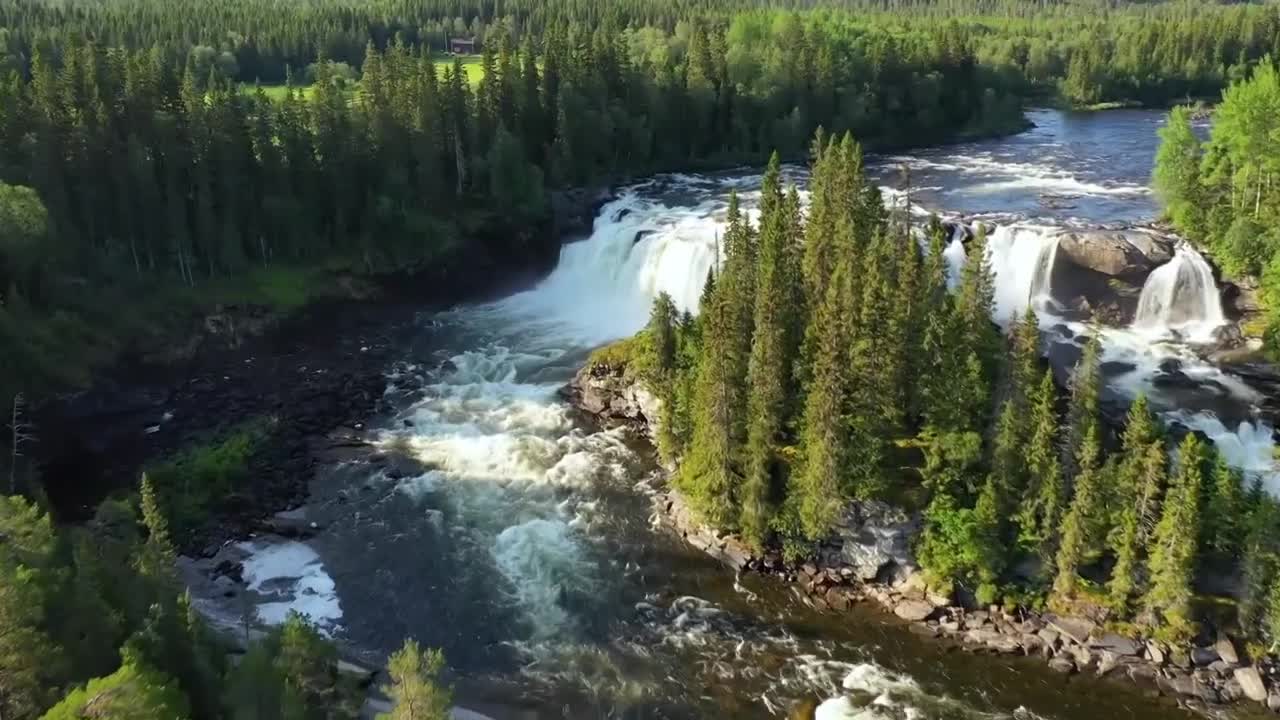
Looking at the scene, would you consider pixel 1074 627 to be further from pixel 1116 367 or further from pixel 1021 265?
pixel 1021 265

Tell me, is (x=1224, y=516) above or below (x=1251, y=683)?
above

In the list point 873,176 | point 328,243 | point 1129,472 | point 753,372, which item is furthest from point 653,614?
point 873,176

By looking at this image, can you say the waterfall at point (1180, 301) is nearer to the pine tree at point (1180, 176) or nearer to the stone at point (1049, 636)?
the pine tree at point (1180, 176)

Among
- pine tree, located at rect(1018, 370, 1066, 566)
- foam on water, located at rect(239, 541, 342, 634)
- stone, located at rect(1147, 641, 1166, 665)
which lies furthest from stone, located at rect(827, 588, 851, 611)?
foam on water, located at rect(239, 541, 342, 634)

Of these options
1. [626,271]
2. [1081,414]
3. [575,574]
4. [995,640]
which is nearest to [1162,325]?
[1081,414]

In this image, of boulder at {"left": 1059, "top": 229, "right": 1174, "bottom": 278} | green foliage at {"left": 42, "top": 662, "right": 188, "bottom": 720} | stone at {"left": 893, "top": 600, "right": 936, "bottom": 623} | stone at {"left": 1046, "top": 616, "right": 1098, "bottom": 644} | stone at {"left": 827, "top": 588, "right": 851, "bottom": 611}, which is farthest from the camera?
boulder at {"left": 1059, "top": 229, "right": 1174, "bottom": 278}

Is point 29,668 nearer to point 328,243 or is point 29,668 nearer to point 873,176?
point 328,243

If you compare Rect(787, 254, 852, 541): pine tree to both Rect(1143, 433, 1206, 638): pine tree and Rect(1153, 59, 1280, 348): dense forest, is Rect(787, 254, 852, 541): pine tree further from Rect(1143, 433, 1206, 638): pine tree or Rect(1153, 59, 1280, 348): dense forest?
Rect(1153, 59, 1280, 348): dense forest
